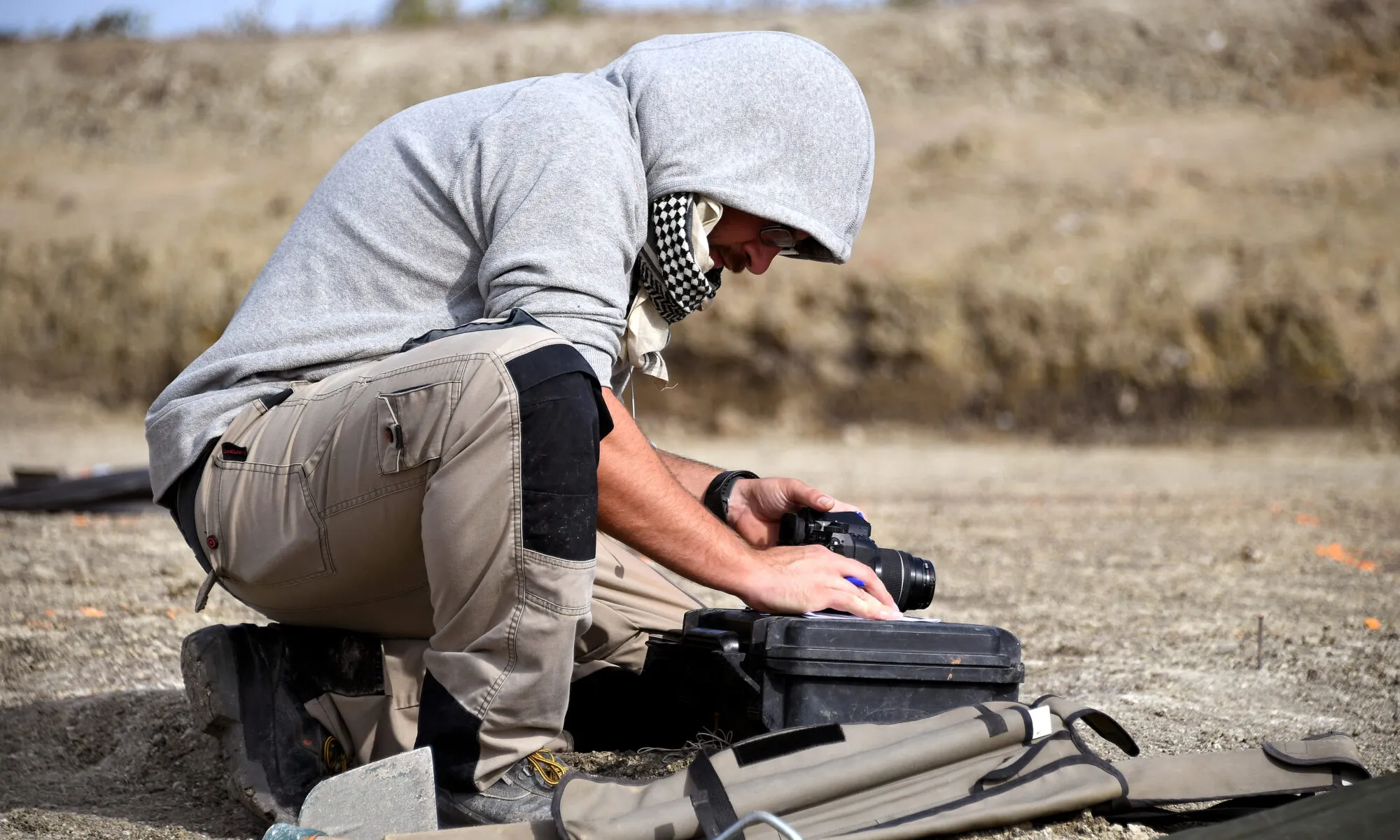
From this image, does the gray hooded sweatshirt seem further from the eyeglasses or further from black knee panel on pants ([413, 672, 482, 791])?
black knee panel on pants ([413, 672, 482, 791])

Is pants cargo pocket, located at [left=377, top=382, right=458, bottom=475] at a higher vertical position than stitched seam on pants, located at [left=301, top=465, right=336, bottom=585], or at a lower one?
higher

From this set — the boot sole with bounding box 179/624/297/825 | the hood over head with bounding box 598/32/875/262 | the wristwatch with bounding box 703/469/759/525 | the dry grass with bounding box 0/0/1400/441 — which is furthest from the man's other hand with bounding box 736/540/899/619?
the dry grass with bounding box 0/0/1400/441

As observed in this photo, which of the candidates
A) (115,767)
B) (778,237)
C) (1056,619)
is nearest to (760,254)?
(778,237)

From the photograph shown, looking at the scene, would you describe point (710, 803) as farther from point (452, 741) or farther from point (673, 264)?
point (673, 264)

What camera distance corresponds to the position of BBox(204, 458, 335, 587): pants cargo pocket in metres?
1.94

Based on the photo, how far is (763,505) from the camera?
256cm

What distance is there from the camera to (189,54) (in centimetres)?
1666

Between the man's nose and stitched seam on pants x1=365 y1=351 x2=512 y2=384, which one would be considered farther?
the man's nose

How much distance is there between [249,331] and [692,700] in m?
1.05

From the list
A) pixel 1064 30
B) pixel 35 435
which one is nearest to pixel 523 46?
pixel 1064 30

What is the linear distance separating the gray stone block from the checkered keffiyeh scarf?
95cm

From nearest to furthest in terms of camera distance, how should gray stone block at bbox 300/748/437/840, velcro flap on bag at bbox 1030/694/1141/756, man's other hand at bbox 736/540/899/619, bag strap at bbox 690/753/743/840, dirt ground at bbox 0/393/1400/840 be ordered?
bag strap at bbox 690/753/743/840 → gray stone block at bbox 300/748/437/840 → velcro flap on bag at bbox 1030/694/1141/756 → man's other hand at bbox 736/540/899/619 → dirt ground at bbox 0/393/1400/840

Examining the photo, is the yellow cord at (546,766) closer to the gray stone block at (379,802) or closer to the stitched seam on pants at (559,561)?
the gray stone block at (379,802)

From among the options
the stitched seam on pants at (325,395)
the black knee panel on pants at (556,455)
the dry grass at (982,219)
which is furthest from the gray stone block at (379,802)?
the dry grass at (982,219)
